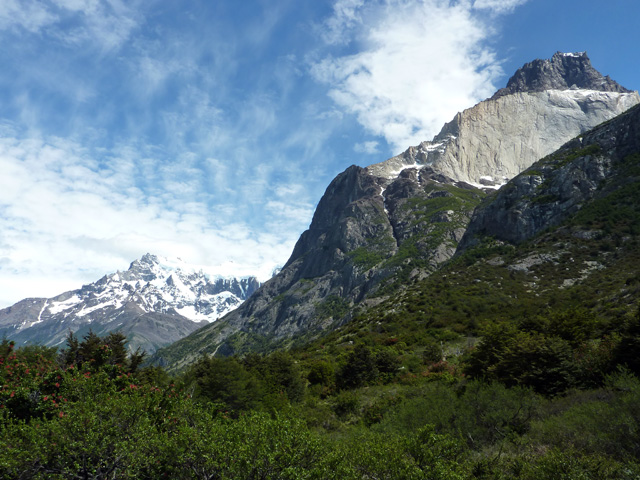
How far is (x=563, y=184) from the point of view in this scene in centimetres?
9894

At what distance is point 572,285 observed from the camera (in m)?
54.7

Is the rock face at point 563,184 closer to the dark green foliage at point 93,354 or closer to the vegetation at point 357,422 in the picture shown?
the vegetation at point 357,422

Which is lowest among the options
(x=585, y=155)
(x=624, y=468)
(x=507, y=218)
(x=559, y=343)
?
(x=624, y=468)

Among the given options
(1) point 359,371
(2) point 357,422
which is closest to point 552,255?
(1) point 359,371

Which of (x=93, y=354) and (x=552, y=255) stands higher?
(x=552, y=255)

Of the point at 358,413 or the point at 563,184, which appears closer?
the point at 358,413

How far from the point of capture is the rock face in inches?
3679

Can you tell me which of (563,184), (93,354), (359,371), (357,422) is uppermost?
(563,184)

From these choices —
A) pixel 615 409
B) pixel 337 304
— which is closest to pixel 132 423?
pixel 615 409

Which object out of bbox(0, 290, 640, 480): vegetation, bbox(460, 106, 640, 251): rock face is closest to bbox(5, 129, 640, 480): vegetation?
bbox(0, 290, 640, 480): vegetation

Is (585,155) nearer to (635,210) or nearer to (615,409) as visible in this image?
(635,210)

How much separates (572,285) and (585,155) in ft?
215

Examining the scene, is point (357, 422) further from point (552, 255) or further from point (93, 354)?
point (552, 255)

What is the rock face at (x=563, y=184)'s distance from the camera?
93.4 m
